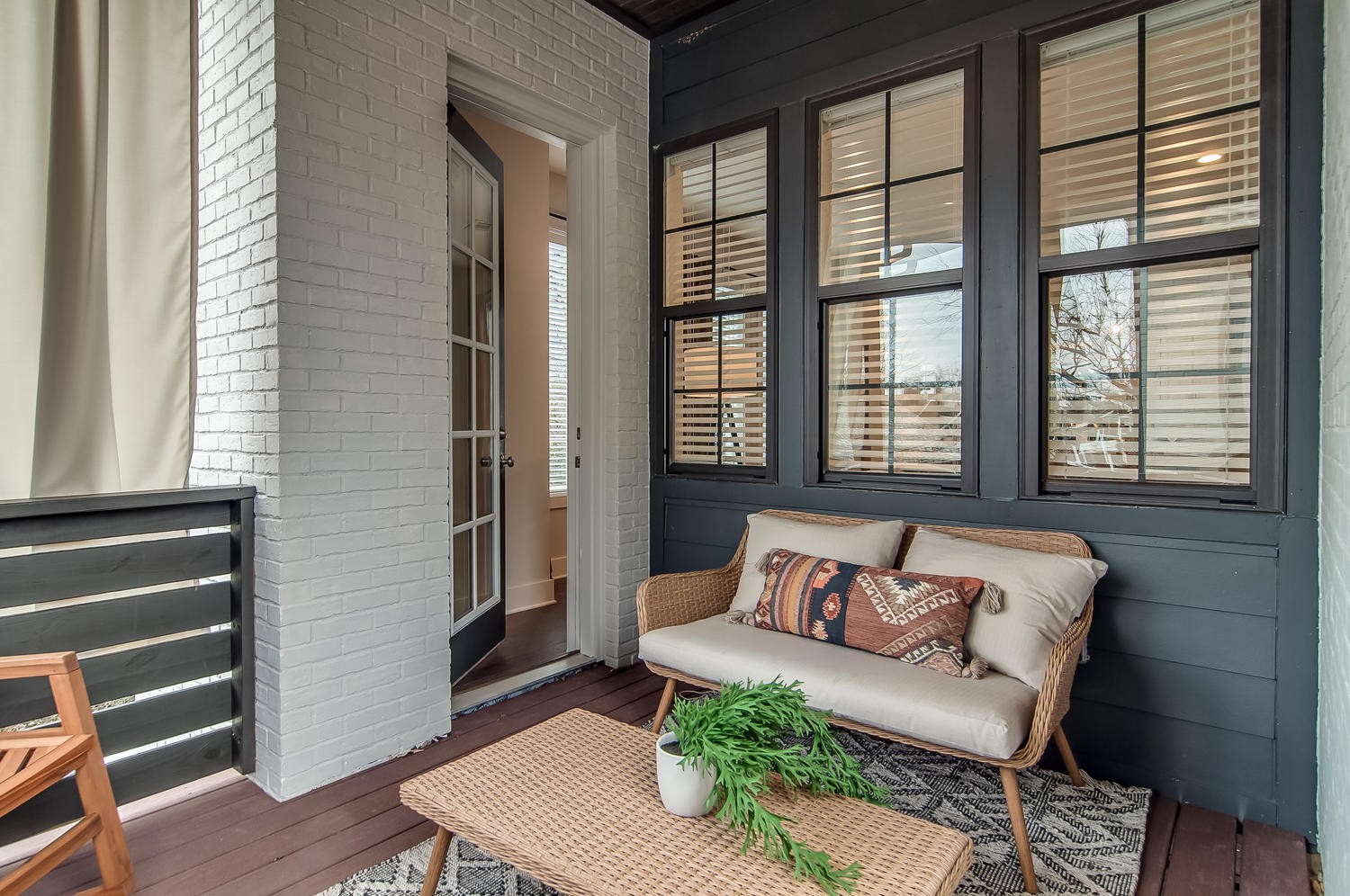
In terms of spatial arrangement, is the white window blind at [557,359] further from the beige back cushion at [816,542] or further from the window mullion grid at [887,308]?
the window mullion grid at [887,308]

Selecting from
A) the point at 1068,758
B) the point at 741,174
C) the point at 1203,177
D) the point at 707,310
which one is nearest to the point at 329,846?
the point at 1068,758

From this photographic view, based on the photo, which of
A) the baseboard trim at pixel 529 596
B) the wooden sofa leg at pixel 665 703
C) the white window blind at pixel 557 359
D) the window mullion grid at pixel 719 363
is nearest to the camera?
the wooden sofa leg at pixel 665 703

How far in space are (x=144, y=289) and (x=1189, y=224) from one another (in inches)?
119

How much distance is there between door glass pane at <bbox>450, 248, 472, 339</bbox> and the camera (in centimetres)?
293

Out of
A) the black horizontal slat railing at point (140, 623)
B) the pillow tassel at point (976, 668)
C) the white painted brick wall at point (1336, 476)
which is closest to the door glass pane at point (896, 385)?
the pillow tassel at point (976, 668)

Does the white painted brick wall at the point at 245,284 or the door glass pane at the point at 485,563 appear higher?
the white painted brick wall at the point at 245,284

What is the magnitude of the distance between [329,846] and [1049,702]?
1.84 m

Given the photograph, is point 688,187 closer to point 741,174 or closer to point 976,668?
point 741,174

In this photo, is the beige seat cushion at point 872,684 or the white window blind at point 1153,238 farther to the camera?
Answer: the white window blind at point 1153,238

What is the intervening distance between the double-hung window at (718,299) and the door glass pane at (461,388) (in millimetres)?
885

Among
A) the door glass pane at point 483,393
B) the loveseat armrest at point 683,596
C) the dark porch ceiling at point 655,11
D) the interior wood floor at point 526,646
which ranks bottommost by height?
the interior wood floor at point 526,646

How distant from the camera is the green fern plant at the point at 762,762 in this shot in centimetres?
124

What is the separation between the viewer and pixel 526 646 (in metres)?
3.54

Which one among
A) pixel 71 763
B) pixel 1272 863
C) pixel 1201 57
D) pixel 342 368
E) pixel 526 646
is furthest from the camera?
pixel 526 646
